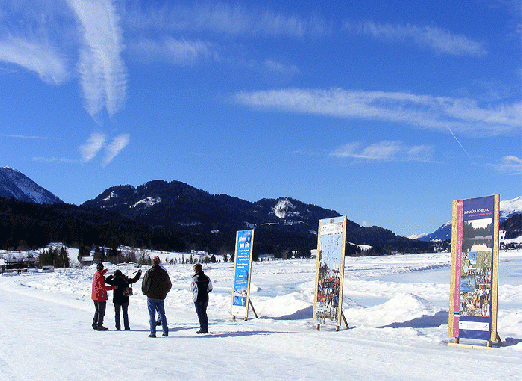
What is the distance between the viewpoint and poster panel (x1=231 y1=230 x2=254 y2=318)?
1485 centimetres

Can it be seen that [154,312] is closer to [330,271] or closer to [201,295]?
[201,295]

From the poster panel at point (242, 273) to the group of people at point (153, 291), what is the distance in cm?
338

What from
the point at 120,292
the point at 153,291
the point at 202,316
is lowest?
the point at 202,316

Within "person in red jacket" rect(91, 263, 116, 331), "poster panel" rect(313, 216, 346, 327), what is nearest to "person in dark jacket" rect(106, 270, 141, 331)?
"person in red jacket" rect(91, 263, 116, 331)

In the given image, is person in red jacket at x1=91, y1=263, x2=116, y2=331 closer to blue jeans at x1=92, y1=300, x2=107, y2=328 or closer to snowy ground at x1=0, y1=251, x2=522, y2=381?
blue jeans at x1=92, y1=300, x2=107, y2=328

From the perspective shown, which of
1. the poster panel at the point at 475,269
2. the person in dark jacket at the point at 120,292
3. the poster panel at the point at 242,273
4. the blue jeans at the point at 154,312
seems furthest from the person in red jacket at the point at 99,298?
the poster panel at the point at 475,269

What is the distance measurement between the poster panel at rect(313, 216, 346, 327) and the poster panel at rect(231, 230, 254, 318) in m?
2.56

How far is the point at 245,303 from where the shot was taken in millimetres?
14758

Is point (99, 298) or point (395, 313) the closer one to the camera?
point (99, 298)

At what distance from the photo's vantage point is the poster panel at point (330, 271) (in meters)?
12.1

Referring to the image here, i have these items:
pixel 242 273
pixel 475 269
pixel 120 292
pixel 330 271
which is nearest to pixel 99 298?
pixel 120 292

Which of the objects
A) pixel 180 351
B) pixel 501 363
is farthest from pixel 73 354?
pixel 501 363

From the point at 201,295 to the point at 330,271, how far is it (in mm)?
3209

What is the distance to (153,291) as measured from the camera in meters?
10.3
